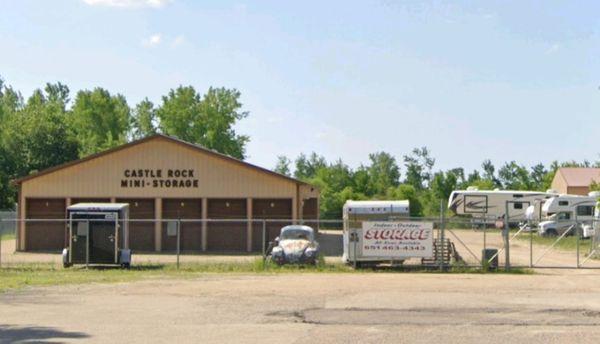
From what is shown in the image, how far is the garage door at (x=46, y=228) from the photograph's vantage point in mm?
43500

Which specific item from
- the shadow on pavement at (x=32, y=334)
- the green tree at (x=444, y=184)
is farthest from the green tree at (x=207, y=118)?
the shadow on pavement at (x=32, y=334)

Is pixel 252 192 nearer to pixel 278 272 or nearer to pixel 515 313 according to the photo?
pixel 278 272

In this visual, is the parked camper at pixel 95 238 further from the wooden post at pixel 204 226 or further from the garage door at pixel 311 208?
the garage door at pixel 311 208

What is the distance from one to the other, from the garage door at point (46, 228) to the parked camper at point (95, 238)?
12386 mm

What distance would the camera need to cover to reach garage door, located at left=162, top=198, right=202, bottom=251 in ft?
142

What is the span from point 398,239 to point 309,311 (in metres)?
12.4

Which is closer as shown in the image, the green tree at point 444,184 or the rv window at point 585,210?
the rv window at point 585,210

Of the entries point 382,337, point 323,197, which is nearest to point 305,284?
point 382,337

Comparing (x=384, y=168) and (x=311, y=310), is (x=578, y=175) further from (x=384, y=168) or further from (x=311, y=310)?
(x=311, y=310)

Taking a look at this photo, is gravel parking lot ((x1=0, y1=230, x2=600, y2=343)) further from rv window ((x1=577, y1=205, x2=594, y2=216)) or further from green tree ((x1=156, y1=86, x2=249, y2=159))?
green tree ((x1=156, y1=86, x2=249, y2=159))

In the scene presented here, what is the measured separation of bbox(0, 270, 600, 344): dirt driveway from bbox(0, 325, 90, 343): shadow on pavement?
0.05ft

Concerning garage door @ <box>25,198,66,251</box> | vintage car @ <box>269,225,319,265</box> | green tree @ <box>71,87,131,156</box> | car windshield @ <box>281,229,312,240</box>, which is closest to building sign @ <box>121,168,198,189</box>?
garage door @ <box>25,198,66,251</box>

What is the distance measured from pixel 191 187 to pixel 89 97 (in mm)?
66306

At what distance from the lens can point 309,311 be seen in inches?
Result: 699
